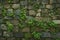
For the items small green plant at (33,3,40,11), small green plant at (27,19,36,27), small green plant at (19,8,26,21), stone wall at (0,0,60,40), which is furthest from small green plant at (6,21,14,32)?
small green plant at (33,3,40,11)

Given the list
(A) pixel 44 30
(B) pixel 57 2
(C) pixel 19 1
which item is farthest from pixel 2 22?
(B) pixel 57 2

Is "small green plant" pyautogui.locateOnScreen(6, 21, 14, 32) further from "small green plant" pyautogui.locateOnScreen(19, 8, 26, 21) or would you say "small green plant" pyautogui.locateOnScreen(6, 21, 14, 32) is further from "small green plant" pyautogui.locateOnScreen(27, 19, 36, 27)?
"small green plant" pyautogui.locateOnScreen(27, 19, 36, 27)

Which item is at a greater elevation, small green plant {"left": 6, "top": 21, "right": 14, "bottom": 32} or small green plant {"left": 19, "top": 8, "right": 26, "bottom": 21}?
small green plant {"left": 19, "top": 8, "right": 26, "bottom": 21}

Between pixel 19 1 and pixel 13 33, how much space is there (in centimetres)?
87

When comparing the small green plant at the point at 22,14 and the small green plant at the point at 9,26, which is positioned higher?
the small green plant at the point at 22,14

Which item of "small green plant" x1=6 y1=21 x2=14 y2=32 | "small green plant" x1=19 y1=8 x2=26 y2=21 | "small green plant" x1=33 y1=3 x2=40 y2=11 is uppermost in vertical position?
"small green plant" x1=33 y1=3 x2=40 y2=11

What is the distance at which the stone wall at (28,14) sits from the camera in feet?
20.6

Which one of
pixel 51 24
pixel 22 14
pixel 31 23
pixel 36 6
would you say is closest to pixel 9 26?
pixel 22 14

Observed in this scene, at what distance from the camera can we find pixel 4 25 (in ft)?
21.0

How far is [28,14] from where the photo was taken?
6.31 metres

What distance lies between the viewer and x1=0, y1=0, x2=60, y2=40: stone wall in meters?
6.27

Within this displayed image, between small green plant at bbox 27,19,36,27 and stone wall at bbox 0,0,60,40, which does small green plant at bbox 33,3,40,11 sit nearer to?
stone wall at bbox 0,0,60,40

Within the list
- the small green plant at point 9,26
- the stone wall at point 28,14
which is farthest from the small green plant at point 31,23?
the small green plant at point 9,26

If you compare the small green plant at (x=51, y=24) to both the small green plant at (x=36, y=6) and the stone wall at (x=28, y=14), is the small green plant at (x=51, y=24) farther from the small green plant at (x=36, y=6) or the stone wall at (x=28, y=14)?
the small green plant at (x=36, y=6)
